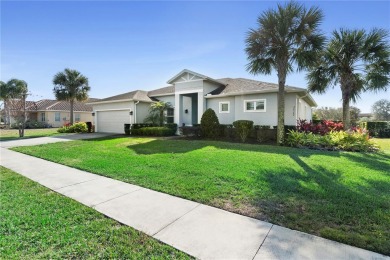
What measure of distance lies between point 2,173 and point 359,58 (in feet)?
59.8

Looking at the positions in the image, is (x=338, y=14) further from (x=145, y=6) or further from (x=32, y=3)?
(x=32, y=3)

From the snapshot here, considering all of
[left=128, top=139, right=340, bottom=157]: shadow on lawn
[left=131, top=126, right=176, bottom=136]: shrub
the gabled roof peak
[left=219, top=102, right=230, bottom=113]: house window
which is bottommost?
[left=128, top=139, right=340, bottom=157]: shadow on lawn

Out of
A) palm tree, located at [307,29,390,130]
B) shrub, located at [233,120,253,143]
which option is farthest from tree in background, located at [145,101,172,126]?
palm tree, located at [307,29,390,130]

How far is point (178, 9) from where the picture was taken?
9.57 meters

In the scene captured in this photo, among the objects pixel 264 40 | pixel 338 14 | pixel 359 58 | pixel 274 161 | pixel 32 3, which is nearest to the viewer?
pixel 274 161

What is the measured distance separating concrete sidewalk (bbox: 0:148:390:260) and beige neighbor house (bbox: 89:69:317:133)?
38.8ft

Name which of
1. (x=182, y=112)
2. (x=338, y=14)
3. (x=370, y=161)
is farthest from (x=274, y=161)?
(x=182, y=112)

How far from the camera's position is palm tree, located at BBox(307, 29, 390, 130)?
39.9 feet

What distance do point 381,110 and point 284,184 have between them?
7098 cm

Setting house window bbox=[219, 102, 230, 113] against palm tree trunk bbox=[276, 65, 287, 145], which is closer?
palm tree trunk bbox=[276, 65, 287, 145]

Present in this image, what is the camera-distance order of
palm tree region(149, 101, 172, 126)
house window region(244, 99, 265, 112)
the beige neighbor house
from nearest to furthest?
the beige neighbor house, house window region(244, 99, 265, 112), palm tree region(149, 101, 172, 126)

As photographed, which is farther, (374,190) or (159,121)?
(159,121)

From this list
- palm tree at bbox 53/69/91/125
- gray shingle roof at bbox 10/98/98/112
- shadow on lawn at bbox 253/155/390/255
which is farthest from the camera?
gray shingle roof at bbox 10/98/98/112

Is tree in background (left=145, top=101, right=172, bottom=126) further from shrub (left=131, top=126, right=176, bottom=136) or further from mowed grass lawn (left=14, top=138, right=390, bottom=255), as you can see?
mowed grass lawn (left=14, top=138, right=390, bottom=255)
